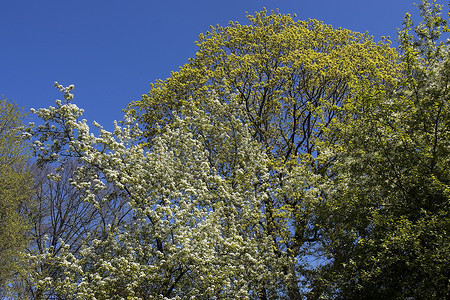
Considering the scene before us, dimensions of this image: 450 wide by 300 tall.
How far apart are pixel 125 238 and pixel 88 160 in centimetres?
346

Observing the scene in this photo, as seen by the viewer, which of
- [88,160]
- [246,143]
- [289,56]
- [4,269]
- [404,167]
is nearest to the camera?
[404,167]

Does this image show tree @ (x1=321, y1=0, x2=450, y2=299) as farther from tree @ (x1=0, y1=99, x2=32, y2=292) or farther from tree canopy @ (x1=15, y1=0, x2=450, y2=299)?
tree @ (x1=0, y1=99, x2=32, y2=292)

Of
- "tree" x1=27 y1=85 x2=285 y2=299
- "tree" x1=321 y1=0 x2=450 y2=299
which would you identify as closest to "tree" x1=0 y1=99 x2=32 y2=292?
"tree" x1=27 y1=85 x2=285 y2=299

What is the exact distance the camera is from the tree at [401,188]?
42.5 feet

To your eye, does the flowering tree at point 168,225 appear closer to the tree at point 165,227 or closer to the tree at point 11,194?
the tree at point 165,227

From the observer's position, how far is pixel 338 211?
650 inches

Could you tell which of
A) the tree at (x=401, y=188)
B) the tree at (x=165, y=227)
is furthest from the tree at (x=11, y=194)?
the tree at (x=401, y=188)

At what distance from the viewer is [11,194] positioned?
79.5 feet

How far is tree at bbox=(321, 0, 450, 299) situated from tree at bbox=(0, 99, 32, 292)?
1612 cm

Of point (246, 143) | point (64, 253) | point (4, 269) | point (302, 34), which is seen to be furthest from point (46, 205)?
point (302, 34)

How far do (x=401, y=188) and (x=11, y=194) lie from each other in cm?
2190

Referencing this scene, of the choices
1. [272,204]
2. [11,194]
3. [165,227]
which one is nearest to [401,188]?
[272,204]

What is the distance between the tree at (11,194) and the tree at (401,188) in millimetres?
16117

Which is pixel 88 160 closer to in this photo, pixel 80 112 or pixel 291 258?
pixel 80 112
